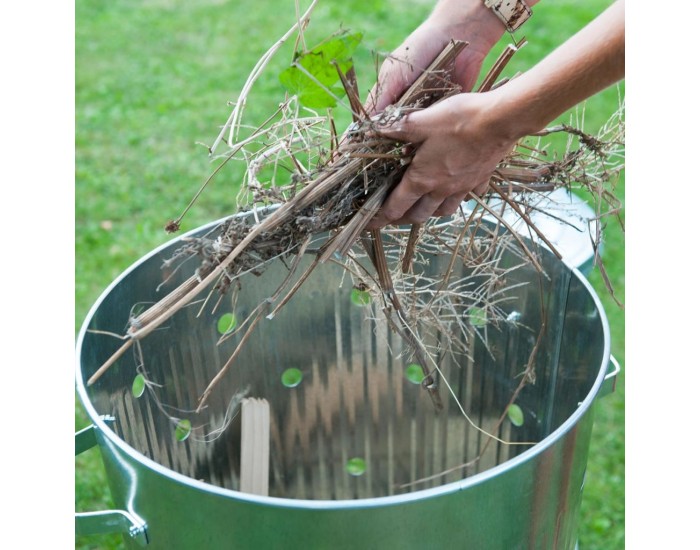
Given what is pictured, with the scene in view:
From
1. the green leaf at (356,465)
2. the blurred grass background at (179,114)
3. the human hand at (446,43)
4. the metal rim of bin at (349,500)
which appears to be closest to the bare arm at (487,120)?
the human hand at (446,43)

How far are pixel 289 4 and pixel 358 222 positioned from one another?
9.51ft

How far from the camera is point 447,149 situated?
937 mm

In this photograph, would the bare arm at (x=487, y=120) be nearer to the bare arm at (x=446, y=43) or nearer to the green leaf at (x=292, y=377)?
the bare arm at (x=446, y=43)

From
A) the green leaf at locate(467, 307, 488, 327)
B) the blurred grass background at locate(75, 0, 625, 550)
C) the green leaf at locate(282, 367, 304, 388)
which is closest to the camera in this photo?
the green leaf at locate(467, 307, 488, 327)

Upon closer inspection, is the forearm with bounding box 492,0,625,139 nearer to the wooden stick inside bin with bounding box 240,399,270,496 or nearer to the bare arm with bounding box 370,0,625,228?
the bare arm with bounding box 370,0,625,228

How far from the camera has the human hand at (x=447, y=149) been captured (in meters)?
0.91

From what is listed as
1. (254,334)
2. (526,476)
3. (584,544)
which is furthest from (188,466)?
(584,544)

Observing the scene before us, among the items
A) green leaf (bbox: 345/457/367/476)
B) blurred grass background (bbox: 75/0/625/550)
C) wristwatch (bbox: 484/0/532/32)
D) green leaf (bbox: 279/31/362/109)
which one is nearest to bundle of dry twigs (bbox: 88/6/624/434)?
green leaf (bbox: 279/31/362/109)

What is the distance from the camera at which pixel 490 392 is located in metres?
1.41

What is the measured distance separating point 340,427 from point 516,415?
34cm

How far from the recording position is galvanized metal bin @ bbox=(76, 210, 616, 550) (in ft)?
2.63

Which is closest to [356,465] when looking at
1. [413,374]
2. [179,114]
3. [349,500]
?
[413,374]

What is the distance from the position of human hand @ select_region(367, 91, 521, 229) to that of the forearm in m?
0.02

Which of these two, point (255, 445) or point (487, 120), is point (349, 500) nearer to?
point (487, 120)
